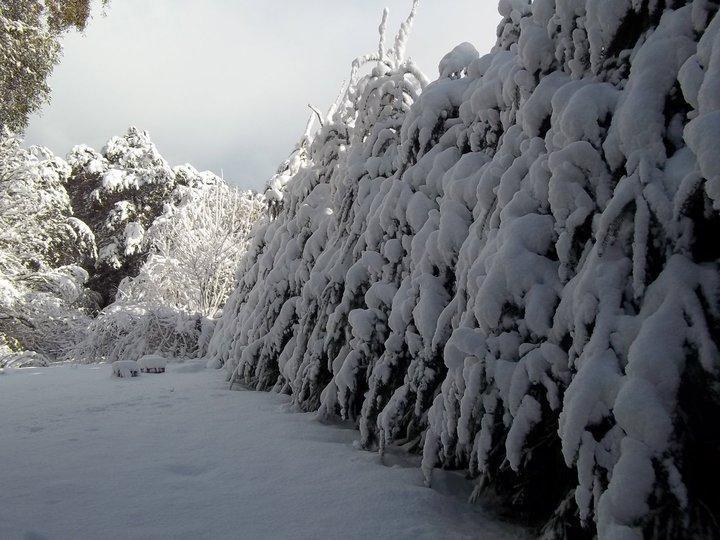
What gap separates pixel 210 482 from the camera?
6.63ft

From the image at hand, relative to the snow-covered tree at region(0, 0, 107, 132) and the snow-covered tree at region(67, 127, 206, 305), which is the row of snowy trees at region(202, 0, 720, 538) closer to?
the snow-covered tree at region(0, 0, 107, 132)

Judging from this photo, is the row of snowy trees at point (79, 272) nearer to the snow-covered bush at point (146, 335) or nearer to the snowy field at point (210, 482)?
the snow-covered bush at point (146, 335)

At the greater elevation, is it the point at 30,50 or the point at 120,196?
the point at 120,196

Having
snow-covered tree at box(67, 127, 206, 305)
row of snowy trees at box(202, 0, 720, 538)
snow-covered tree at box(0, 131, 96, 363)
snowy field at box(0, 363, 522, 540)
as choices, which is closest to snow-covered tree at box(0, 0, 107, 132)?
snowy field at box(0, 363, 522, 540)

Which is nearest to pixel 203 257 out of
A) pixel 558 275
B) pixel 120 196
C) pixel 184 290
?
pixel 184 290

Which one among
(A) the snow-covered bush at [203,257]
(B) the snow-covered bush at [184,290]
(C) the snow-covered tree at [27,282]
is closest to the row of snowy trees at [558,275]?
(B) the snow-covered bush at [184,290]

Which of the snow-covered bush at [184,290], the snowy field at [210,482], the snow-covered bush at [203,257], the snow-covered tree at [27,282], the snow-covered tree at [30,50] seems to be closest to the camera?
the snowy field at [210,482]

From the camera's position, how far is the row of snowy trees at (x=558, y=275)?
45.3 inches

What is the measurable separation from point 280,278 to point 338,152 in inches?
43.9

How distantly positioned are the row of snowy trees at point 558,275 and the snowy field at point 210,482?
0.18 meters

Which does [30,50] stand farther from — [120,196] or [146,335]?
[120,196]

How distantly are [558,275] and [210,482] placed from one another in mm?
1521

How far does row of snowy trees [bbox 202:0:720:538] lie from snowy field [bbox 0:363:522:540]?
18 cm

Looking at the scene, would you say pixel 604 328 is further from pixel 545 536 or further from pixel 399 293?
pixel 399 293
